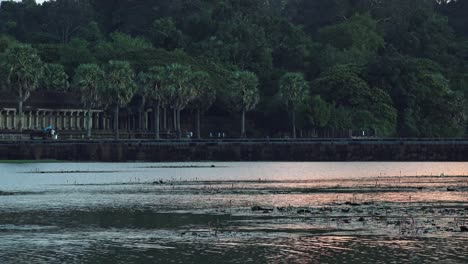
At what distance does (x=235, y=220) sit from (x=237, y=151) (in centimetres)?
10996

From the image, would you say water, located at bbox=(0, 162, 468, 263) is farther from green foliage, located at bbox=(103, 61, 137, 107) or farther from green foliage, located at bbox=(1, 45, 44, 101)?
green foliage, located at bbox=(103, 61, 137, 107)

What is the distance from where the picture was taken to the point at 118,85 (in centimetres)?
19075

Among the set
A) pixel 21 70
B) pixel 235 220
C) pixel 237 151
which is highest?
pixel 21 70

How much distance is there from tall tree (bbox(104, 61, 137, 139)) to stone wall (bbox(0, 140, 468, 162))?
51.2 feet

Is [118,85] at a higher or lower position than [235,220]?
higher

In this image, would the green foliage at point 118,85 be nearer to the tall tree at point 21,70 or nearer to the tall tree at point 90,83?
the tall tree at point 90,83

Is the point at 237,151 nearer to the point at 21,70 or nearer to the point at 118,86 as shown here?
the point at 118,86

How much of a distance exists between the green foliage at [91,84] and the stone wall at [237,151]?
55.7ft

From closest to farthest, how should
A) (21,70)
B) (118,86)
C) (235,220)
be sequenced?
(235,220) < (21,70) < (118,86)

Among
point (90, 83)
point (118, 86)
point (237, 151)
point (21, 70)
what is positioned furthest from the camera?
point (118, 86)

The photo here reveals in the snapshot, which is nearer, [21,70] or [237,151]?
[237,151]

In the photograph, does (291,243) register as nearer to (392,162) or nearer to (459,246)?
(459,246)

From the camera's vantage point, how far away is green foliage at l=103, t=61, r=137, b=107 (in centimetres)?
19062

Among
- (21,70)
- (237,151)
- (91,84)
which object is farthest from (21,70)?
(237,151)
